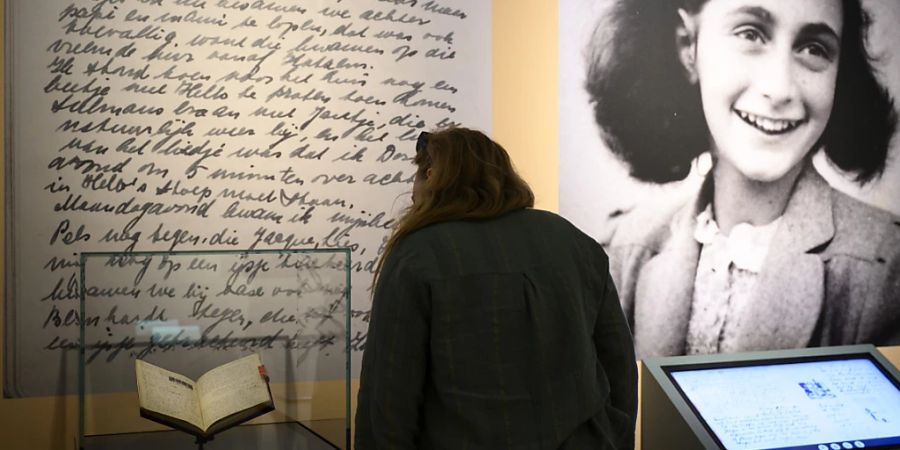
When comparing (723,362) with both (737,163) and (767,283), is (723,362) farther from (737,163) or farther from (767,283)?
(737,163)

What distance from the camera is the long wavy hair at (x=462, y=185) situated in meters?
1.44

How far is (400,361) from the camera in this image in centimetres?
138

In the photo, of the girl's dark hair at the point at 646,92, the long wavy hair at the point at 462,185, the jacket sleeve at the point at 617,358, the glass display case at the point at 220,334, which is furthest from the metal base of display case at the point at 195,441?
the girl's dark hair at the point at 646,92

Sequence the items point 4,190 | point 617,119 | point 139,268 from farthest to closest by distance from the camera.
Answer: point 617,119, point 4,190, point 139,268

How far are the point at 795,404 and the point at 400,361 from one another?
1.34 meters

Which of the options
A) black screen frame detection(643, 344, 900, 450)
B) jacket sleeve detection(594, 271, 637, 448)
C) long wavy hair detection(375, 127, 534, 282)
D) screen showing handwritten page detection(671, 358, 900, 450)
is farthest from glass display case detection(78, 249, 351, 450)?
screen showing handwritten page detection(671, 358, 900, 450)

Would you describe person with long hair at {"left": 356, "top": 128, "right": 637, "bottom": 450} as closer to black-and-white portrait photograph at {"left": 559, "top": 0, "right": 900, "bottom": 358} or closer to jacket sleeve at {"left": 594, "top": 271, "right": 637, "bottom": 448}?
jacket sleeve at {"left": 594, "top": 271, "right": 637, "bottom": 448}

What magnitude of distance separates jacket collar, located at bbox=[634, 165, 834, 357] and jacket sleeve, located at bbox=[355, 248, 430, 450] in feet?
4.11

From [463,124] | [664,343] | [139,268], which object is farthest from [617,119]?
[139,268]

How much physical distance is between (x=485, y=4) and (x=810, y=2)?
3.33 feet

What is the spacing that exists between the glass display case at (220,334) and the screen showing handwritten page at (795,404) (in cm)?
97

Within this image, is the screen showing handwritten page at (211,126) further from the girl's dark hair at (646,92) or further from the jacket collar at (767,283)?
the jacket collar at (767,283)

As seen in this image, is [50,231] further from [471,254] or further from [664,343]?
[664,343]

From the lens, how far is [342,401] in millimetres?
1827
